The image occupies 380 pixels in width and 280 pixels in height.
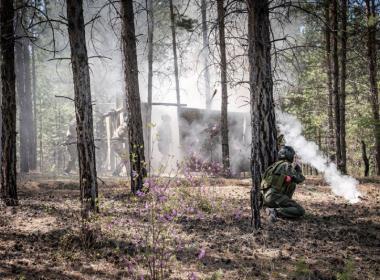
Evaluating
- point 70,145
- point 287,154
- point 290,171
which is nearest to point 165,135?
point 70,145

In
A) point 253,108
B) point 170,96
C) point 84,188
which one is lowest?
point 84,188

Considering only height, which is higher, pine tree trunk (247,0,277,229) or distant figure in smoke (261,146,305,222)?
pine tree trunk (247,0,277,229)

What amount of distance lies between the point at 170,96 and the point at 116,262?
113 ft

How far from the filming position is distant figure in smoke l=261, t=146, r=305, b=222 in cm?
742

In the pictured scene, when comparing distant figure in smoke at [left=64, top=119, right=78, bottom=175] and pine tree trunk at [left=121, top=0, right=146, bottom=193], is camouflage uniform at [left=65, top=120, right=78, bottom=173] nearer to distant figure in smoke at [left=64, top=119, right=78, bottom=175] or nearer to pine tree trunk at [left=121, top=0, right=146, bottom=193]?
distant figure in smoke at [left=64, top=119, right=78, bottom=175]

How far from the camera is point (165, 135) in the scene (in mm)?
23547

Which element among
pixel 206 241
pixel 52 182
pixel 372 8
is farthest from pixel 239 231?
pixel 372 8

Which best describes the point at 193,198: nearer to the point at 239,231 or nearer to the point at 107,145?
the point at 239,231

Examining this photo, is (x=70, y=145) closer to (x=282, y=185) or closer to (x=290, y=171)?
(x=282, y=185)

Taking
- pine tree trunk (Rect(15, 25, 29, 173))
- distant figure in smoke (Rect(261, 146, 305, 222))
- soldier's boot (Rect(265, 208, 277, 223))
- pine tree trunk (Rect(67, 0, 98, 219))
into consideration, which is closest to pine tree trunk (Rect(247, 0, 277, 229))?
distant figure in smoke (Rect(261, 146, 305, 222))

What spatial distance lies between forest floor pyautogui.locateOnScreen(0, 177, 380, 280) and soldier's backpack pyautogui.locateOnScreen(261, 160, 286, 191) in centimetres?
73

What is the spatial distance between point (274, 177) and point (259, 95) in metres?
1.69

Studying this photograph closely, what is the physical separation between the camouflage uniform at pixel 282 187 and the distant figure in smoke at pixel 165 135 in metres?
15.5

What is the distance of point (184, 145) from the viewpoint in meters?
21.0
